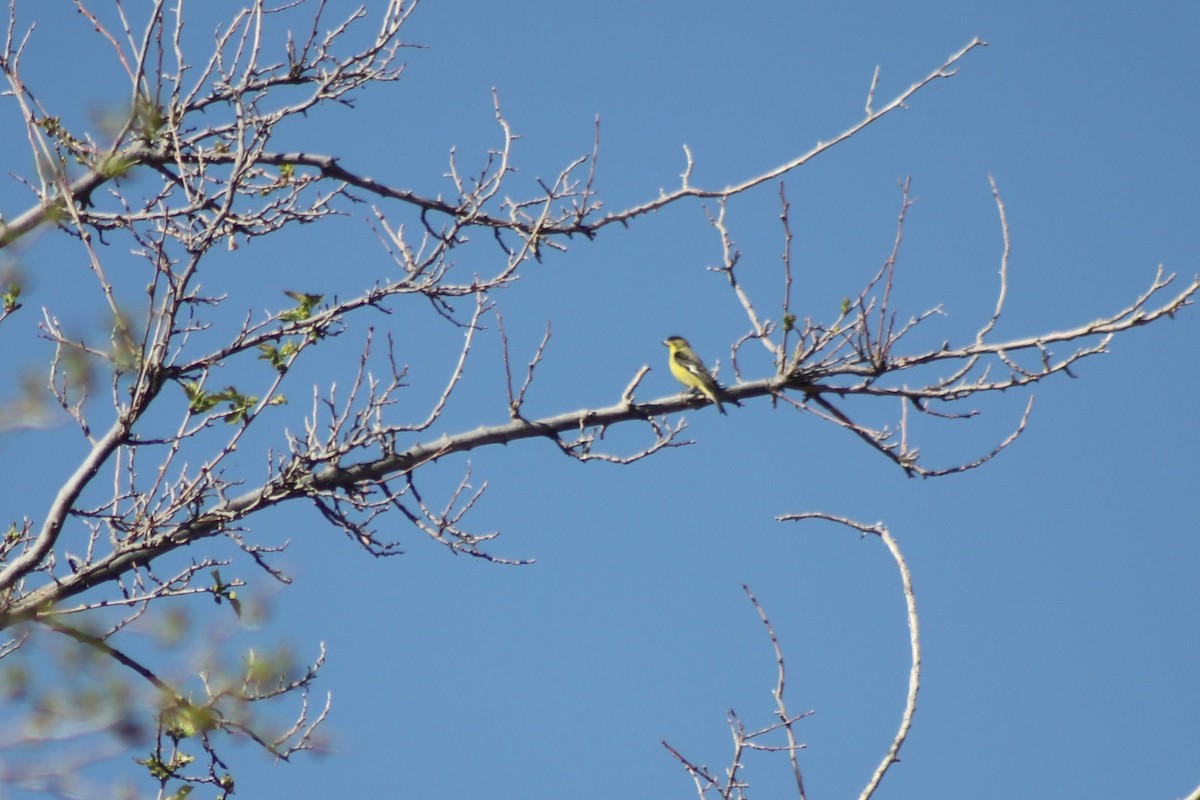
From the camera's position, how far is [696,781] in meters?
3.30

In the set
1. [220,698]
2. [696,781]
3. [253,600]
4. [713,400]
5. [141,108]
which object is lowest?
[696,781]

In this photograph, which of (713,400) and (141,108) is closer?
(141,108)

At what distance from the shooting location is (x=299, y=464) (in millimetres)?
4867

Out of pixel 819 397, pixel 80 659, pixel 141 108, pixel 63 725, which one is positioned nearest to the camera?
pixel 63 725

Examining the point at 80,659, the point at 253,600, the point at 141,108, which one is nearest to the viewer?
the point at 80,659

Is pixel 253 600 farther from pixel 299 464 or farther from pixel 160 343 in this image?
pixel 299 464

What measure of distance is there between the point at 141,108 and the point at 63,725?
7.40 ft

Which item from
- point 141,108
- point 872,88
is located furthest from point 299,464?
point 872,88

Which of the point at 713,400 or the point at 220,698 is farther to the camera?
the point at 713,400

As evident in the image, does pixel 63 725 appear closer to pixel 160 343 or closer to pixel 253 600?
pixel 253 600

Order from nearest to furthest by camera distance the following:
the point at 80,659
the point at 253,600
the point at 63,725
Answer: the point at 63,725 → the point at 80,659 → the point at 253,600

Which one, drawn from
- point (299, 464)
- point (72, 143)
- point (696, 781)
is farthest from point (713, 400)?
point (72, 143)

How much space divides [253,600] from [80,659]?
436mm

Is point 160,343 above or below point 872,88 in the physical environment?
below
